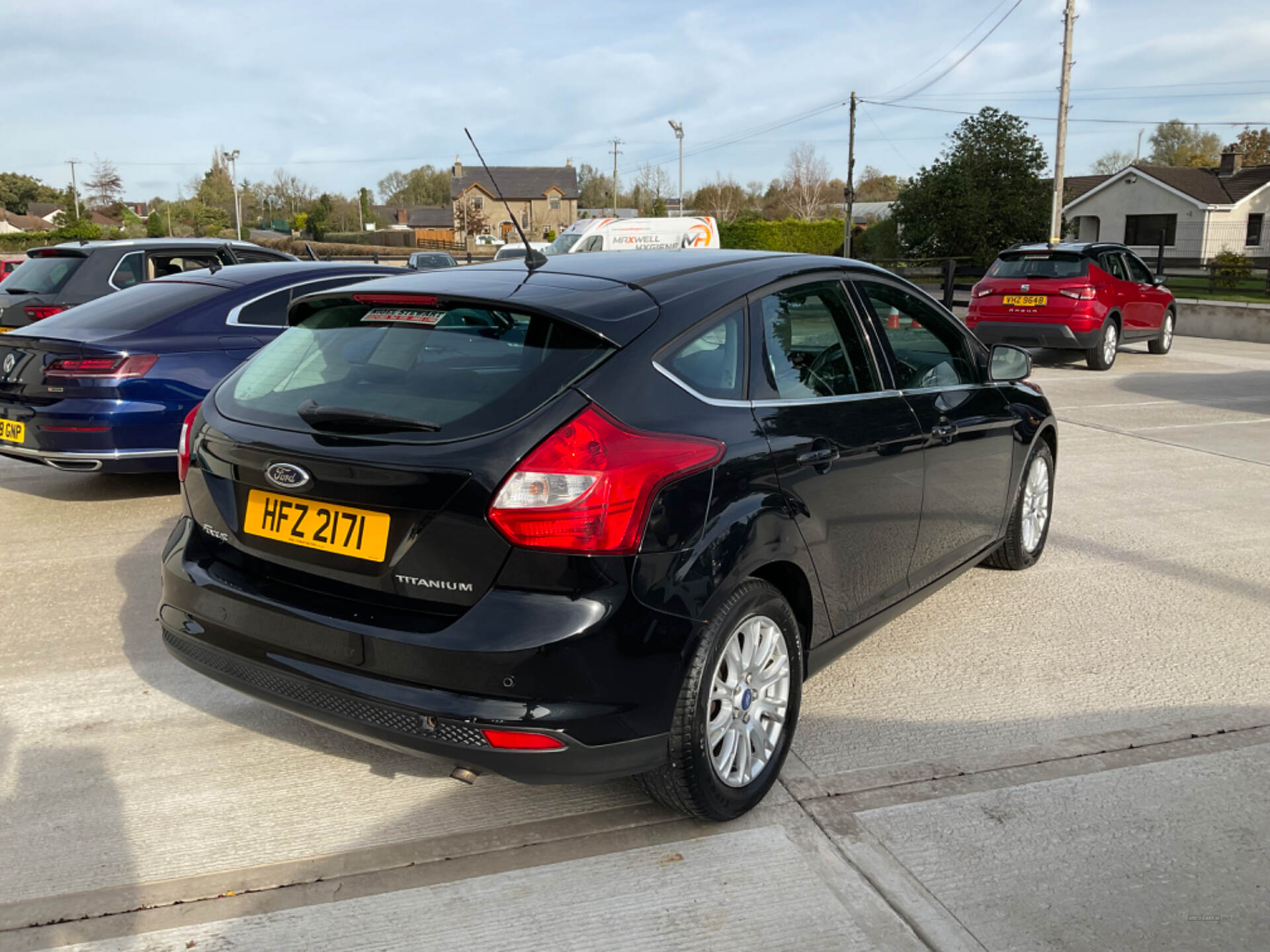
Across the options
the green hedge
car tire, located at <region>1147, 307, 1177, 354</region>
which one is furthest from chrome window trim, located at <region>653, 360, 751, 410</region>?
the green hedge

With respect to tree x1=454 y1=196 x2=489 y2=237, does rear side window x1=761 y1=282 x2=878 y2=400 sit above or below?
below

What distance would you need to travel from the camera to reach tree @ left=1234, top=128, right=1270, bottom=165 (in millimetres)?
69688

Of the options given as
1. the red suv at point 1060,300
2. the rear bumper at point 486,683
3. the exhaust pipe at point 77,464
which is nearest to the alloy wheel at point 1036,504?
the rear bumper at point 486,683

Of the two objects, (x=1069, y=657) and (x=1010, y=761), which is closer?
(x=1010, y=761)

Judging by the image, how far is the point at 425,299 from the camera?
3080 millimetres

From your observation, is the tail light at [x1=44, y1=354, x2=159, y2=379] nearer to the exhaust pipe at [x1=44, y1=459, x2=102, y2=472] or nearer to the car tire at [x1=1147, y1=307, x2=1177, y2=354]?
the exhaust pipe at [x1=44, y1=459, x2=102, y2=472]

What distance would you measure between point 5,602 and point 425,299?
3.12 meters

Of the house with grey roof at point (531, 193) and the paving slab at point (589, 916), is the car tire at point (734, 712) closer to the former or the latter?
the paving slab at point (589, 916)

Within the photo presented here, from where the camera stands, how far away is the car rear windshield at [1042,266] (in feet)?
45.8

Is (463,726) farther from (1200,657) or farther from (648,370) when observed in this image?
(1200,657)

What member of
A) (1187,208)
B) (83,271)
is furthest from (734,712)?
(1187,208)

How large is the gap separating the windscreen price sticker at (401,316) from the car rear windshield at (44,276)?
27.8 ft

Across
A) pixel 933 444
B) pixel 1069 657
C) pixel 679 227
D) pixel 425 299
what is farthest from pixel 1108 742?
pixel 679 227

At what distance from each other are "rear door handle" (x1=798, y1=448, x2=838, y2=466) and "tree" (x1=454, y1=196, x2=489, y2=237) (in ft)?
287
